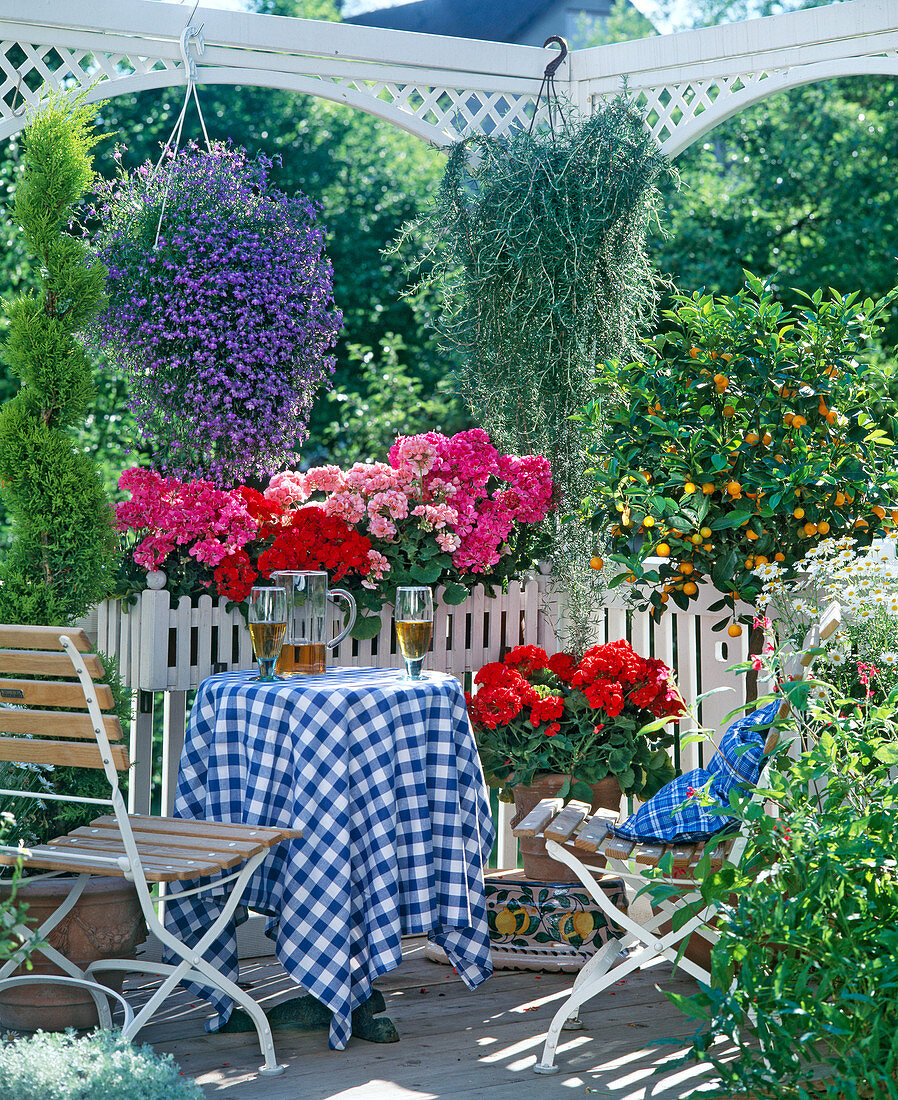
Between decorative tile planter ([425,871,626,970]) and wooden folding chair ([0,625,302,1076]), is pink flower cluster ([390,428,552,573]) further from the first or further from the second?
wooden folding chair ([0,625,302,1076])

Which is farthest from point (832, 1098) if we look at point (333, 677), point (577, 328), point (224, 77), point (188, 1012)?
point (224, 77)

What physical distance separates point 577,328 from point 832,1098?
263cm

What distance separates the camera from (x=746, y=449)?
3549 mm

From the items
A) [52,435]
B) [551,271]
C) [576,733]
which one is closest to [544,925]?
[576,733]

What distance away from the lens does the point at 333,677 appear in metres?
3.13

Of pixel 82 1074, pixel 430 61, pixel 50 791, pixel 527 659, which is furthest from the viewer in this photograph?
pixel 430 61

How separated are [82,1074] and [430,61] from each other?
3562 mm

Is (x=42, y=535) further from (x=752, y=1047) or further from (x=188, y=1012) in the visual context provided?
(x=752, y=1047)

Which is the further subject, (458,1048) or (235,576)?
(235,576)

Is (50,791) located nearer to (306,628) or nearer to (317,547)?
(306,628)

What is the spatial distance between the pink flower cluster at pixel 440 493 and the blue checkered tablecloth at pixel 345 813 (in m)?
0.73

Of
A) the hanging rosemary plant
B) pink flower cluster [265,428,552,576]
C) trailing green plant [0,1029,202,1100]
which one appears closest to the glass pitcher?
pink flower cluster [265,428,552,576]

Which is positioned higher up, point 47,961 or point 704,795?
point 704,795

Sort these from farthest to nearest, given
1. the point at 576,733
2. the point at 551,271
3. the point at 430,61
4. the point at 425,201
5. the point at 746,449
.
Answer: the point at 425,201 → the point at 430,61 → the point at 551,271 → the point at 576,733 → the point at 746,449
